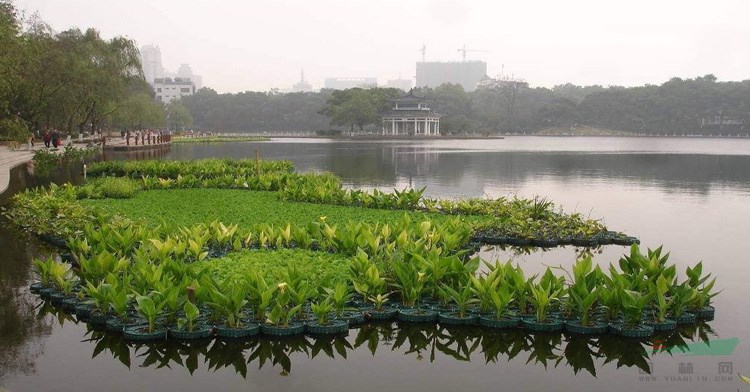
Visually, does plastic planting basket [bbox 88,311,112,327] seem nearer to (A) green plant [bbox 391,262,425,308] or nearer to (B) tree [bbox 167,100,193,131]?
(A) green plant [bbox 391,262,425,308]

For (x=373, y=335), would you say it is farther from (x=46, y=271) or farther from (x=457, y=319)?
(x=46, y=271)

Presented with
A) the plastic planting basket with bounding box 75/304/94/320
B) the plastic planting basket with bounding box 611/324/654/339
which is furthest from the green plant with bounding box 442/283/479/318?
the plastic planting basket with bounding box 75/304/94/320

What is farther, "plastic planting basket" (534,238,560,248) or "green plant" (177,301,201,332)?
"plastic planting basket" (534,238,560,248)

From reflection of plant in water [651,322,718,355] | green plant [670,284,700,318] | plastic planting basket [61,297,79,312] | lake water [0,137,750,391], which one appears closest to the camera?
lake water [0,137,750,391]

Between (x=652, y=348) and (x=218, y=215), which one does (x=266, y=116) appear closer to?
(x=218, y=215)

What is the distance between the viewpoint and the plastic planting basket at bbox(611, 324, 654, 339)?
25.0 ft

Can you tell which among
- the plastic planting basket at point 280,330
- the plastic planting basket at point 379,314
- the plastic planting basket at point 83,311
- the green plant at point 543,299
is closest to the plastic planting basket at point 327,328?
the plastic planting basket at point 280,330

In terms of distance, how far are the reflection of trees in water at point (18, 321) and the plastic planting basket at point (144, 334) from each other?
0.88 m

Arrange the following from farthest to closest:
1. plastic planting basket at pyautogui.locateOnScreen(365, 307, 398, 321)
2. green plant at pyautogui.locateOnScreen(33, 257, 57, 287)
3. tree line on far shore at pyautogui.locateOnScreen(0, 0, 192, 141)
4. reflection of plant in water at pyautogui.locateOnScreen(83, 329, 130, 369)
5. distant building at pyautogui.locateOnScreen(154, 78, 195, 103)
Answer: distant building at pyautogui.locateOnScreen(154, 78, 195, 103) < tree line on far shore at pyautogui.locateOnScreen(0, 0, 192, 141) < green plant at pyautogui.locateOnScreen(33, 257, 57, 287) < plastic planting basket at pyautogui.locateOnScreen(365, 307, 398, 321) < reflection of plant in water at pyautogui.locateOnScreen(83, 329, 130, 369)

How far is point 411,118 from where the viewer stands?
95.2 m

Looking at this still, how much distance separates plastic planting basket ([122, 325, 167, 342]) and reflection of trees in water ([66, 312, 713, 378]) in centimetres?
8

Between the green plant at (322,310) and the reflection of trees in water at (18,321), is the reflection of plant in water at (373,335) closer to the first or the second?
the green plant at (322,310)

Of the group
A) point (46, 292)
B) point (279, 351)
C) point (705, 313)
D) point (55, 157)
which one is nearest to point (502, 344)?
point (279, 351)

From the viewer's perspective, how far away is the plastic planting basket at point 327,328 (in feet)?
25.2
